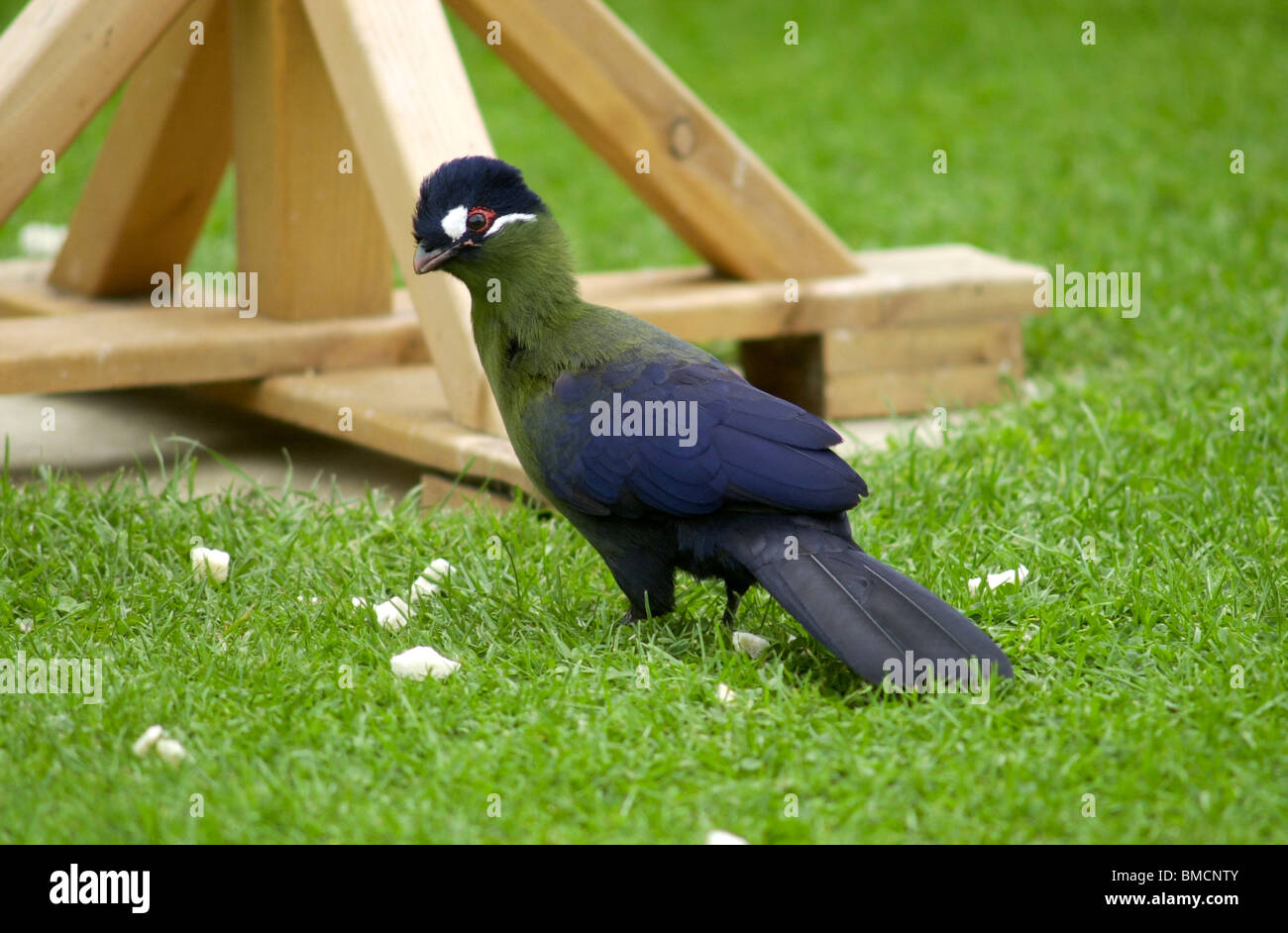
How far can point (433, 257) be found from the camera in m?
3.00

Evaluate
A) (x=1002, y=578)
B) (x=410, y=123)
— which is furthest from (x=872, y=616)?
(x=410, y=123)

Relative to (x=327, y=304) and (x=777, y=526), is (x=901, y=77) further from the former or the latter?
(x=777, y=526)

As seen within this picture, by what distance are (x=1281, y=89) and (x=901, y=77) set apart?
2494mm

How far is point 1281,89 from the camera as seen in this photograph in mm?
9211

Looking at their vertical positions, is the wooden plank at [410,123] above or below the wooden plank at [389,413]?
above

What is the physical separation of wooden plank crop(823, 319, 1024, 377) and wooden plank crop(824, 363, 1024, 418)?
3cm

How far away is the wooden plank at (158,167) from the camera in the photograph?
473 cm

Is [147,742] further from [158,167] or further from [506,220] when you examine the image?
[158,167]

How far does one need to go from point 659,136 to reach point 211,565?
2006 mm

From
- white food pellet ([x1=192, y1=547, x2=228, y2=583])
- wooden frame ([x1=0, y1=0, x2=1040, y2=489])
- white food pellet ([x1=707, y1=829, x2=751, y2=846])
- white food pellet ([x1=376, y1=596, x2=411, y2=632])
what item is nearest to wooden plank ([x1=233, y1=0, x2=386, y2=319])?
wooden frame ([x1=0, y1=0, x2=1040, y2=489])

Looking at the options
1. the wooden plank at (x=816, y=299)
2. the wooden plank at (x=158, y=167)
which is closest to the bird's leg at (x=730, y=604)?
the wooden plank at (x=816, y=299)

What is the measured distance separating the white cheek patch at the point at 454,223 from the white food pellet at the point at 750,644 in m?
1.01

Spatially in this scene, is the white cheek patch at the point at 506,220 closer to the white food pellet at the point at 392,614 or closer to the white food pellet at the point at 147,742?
the white food pellet at the point at 392,614

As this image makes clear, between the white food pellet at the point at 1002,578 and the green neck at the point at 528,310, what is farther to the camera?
the white food pellet at the point at 1002,578
